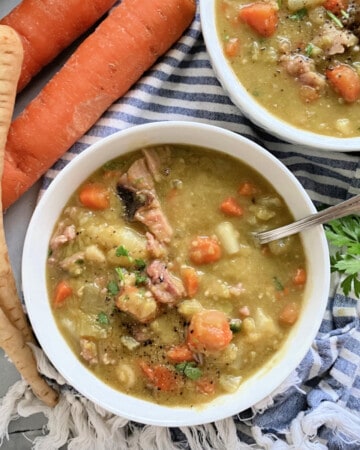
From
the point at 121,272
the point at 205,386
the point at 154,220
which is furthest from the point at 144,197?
the point at 205,386

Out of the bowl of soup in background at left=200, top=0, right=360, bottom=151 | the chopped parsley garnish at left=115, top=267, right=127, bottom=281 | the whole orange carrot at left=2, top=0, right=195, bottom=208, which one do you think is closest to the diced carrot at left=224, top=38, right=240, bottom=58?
the bowl of soup in background at left=200, top=0, right=360, bottom=151

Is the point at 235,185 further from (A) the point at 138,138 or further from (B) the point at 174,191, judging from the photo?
(A) the point at 138,138

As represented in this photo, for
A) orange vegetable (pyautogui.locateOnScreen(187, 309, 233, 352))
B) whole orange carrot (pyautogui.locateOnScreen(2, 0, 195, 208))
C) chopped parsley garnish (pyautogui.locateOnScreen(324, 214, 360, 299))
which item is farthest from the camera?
whole orange carrot (pyautogui.locateOnScreen(2, 0, 195, 208))

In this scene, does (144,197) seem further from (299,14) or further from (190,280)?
(299,14)

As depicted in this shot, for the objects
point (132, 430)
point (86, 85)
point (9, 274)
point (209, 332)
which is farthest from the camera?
point (132, 430)

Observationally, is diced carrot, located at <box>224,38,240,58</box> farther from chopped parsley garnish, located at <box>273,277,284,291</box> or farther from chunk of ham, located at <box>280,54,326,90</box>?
chopped parsley garnish, located at <box>273,277,284,291</box>

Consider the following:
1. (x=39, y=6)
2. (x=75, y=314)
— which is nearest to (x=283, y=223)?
(x=75, y=314)
